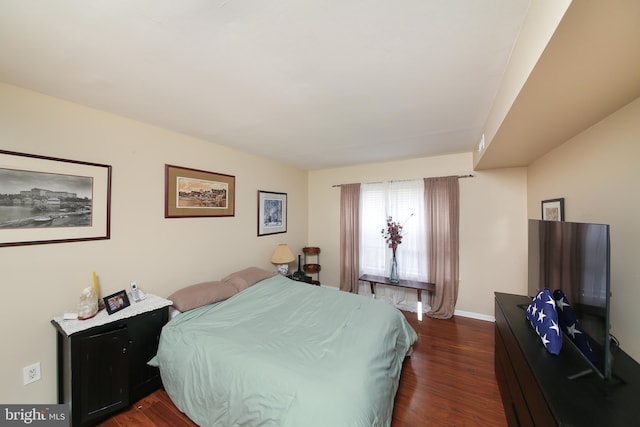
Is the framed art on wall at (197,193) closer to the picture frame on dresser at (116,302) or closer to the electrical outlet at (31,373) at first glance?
the picture frame on dresser at (116,302)

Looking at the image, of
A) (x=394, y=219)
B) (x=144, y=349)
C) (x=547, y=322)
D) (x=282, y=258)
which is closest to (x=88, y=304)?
(x=144, y=349)

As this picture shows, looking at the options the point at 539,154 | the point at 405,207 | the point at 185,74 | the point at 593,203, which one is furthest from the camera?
the point at 405,207

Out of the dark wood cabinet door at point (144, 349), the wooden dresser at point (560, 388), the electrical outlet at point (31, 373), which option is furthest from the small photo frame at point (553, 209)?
the electrical outlet at point (31, 373)

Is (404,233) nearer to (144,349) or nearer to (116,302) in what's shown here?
(144,349)

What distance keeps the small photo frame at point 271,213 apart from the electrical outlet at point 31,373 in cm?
234

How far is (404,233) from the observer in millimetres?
3674

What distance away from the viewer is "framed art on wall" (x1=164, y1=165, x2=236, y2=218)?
2.47 metres

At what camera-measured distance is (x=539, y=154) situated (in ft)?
7.90

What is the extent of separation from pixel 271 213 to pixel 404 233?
2228 millimetres

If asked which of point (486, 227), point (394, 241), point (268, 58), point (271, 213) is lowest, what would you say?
point (394, 241)

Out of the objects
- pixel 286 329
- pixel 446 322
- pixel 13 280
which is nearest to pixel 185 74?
pixel 13 280

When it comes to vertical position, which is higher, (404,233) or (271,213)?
(271,213)

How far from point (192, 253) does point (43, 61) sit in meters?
1.91

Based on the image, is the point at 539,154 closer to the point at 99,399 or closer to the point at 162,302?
the point at 162,302
